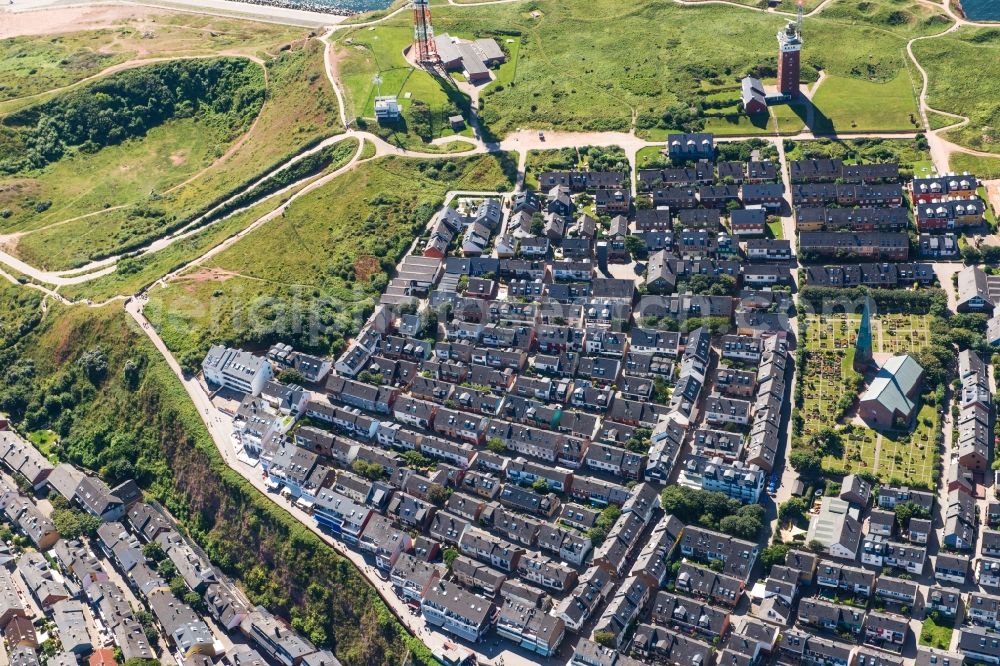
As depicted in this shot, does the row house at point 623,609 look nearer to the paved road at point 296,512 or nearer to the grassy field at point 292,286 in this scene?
the paved road at point 296,512

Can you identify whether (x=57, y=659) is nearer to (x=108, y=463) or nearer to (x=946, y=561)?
(x=108, y=463)

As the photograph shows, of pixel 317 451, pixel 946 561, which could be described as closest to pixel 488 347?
pixel 317 451

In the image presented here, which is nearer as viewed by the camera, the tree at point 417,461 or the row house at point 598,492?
the row house at point 598,492

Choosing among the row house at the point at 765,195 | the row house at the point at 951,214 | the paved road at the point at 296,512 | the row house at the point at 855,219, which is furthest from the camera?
the row house at the point at 765,195

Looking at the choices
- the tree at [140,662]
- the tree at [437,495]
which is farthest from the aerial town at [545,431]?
the tree at [437,495]

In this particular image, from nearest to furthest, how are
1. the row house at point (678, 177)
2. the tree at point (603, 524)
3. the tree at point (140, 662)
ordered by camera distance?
1. the tree at point (603, 524)
2. the tree at point (140, 662)
3. the row house at point (678, 177)

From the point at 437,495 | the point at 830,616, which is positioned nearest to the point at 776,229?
the point at 830,616
